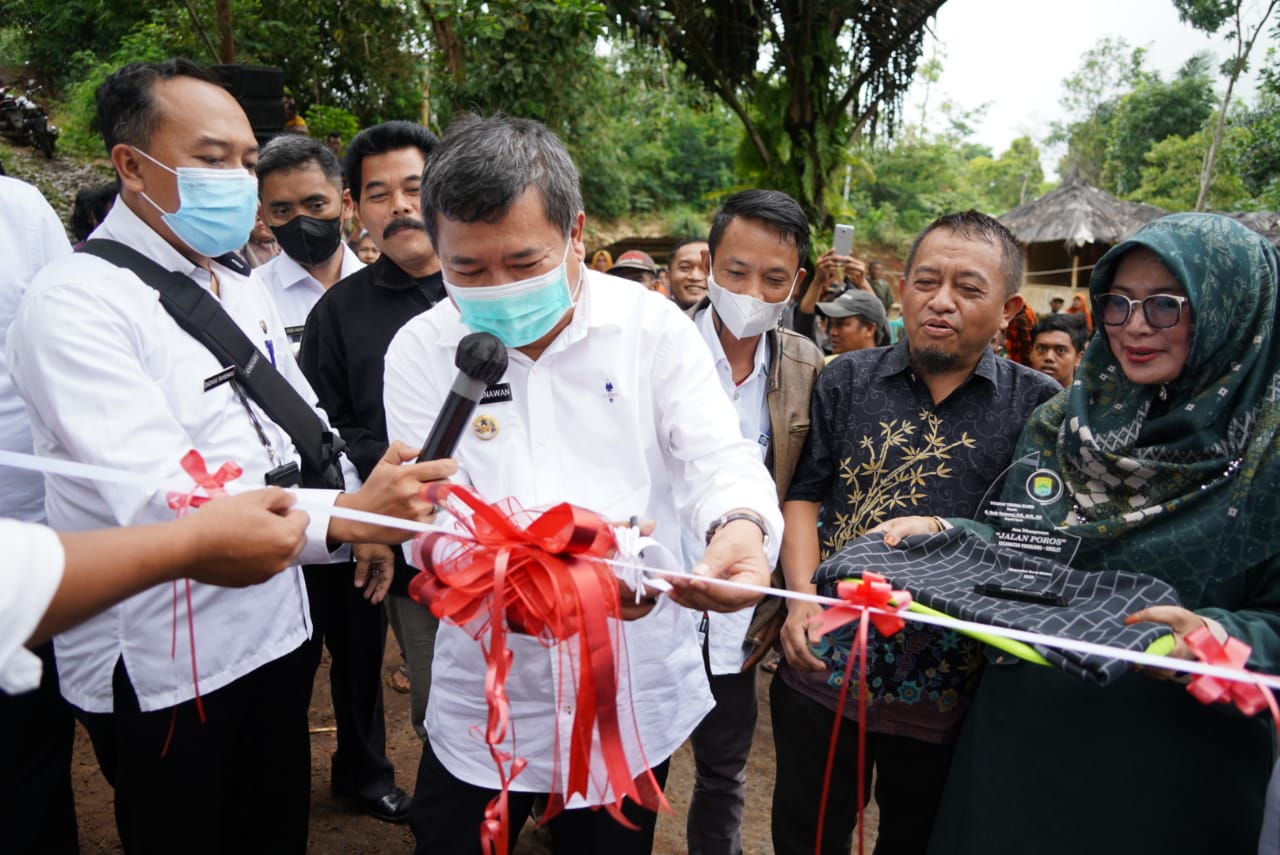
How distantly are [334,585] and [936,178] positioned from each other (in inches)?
1716

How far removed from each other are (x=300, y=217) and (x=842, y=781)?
3.36 m

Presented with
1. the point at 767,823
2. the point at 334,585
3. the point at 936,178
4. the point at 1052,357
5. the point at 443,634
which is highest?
the point at 936,178

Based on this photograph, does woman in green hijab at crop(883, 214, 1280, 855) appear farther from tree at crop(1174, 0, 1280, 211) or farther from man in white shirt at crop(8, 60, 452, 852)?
tree at crop(1174, 0, 1280, 211)

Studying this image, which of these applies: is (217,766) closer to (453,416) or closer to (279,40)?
(453,416)

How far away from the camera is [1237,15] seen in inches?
696

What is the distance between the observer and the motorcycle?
13.3 metres

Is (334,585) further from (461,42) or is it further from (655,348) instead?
(461,42)

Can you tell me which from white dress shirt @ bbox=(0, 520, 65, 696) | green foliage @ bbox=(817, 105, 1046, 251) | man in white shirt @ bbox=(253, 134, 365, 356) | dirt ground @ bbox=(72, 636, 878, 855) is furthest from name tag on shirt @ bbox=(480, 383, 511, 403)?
green foliage @ bbox=(817, 105, 1046, 251)

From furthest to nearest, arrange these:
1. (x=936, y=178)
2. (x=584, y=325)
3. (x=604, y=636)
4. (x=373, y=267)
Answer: (x=936, y=178)
(x=373, y=267)
(x=584, y=325)
(x=604, y=636)

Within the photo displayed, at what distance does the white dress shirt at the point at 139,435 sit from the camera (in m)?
1.90

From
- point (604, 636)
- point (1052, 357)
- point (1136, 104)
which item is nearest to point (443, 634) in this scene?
point (604, 636)

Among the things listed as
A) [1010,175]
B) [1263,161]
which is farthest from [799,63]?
[1010,175]

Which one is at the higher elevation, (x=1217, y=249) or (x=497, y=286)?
(x=1217, y=249)

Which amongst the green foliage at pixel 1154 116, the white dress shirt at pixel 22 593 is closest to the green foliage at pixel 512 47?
the white dress shirt at pixel 22 593
